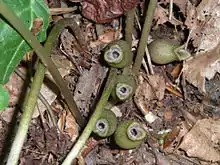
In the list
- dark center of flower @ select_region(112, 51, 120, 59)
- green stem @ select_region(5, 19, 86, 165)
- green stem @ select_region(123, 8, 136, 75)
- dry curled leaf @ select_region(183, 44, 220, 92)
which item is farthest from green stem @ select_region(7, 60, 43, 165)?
dry curled leaf @ select_region(183, 44, 220, 92)

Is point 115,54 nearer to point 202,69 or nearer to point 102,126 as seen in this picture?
point 102,126

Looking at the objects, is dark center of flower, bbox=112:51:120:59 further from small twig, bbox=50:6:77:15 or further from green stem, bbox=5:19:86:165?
small twig, bbox=50:6:77:15

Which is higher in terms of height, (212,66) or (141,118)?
(212,66)

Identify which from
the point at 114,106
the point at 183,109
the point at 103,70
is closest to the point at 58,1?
the point at 103,70

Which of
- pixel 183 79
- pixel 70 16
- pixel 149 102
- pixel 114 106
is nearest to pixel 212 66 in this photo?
pixel 183 79

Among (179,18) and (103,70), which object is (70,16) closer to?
(103,70)

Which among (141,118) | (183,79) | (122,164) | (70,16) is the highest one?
(70,16)
